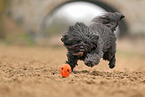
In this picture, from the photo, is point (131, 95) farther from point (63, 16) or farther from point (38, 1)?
point (63, 16)

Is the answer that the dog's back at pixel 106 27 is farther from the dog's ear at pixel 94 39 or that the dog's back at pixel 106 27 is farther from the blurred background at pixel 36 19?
the blurred background at pixel 36 19

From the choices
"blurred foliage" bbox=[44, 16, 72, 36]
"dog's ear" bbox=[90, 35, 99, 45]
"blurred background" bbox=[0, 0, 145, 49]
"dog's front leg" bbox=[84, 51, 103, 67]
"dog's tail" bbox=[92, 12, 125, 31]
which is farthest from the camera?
"blurred foliage" bbox=[44, 16, 72, 36]

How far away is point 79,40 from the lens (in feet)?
13.0

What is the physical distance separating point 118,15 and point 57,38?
10358 mm

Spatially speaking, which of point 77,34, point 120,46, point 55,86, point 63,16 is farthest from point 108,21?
point 63,16

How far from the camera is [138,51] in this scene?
1427 cm

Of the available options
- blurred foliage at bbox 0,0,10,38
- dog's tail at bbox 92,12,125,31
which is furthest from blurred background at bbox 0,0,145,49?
dog's tail at bbox 92,12,125,31

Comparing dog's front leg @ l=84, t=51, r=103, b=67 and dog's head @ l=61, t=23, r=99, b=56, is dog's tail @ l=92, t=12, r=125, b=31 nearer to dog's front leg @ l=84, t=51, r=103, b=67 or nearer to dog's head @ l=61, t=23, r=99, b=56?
dog's head @ l=61, t=23, r=99, b=56

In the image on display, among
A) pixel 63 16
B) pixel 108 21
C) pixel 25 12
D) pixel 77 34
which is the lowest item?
pixel 77 34

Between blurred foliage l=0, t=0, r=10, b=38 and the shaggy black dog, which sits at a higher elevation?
A: blurred foliage l=0, t=0, r=10, b=38

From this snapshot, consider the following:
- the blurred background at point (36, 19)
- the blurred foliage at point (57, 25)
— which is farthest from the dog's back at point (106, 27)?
the blurred foliage at point (57, 25)

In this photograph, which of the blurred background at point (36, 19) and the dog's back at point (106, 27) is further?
the blurred background at point (36, 19)

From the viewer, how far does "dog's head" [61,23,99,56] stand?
13.0 feet

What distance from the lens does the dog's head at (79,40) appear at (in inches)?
156
